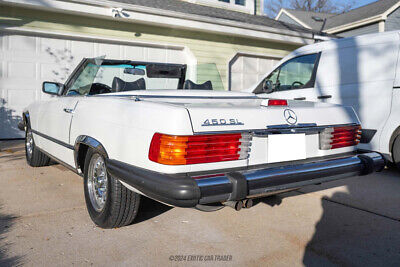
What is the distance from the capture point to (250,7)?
12.9 metres

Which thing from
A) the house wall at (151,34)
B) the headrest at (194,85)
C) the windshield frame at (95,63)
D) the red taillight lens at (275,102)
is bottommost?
the red taillight lens at (275,102)

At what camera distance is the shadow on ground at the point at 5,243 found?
2334 millimetres

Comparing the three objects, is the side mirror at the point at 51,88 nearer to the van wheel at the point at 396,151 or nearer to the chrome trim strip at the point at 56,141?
the chrome trim strip at the point at 56,141

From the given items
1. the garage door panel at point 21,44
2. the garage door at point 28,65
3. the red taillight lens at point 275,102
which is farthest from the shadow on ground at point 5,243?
the garage door panel at point 21,44

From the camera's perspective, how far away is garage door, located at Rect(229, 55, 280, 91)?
1039 cm

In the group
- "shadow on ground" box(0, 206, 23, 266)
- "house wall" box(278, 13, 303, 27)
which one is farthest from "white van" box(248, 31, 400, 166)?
"house wall" box(278, 13, 303, 27)

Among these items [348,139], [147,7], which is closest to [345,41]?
[348,139]

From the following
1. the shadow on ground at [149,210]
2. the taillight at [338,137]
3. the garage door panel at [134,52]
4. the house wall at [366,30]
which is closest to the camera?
the taillight at [338,137]

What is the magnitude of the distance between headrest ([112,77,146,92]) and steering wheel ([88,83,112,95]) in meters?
0.14

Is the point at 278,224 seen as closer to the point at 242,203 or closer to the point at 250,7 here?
the point at 242,203

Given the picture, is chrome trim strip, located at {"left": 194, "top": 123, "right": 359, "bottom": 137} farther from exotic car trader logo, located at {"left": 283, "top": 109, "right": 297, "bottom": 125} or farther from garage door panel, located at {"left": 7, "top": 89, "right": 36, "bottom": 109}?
garage door panel, located at {"left": 7, "top": 89, "right": 36, "bottom": 109}

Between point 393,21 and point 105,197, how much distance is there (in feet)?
62.3

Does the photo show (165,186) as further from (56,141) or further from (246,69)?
(246,69)

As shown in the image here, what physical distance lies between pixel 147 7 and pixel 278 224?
6.81 metres
